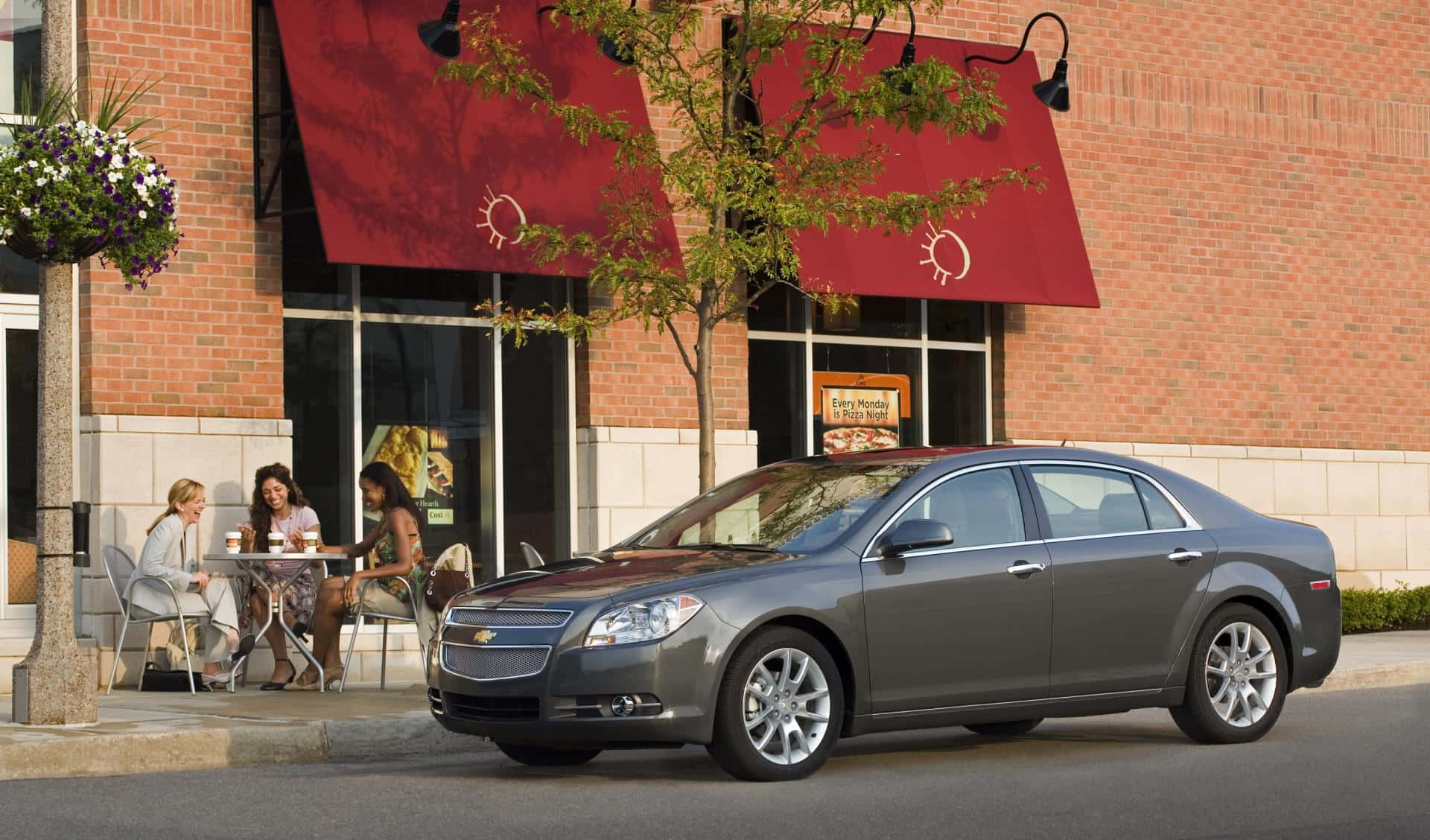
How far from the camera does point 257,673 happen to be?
47.8 feet

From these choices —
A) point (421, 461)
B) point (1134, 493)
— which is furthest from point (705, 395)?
point (1134, 493)

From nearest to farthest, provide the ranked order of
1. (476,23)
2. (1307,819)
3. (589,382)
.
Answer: (1307,819)
(476,23)
(589,382)

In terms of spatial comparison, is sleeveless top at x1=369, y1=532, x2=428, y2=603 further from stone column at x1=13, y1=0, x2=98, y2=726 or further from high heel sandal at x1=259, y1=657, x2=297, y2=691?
stone column at x1=13, y1=0, x2=98, y2=726

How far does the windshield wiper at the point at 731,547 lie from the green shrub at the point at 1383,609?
35.3 ft

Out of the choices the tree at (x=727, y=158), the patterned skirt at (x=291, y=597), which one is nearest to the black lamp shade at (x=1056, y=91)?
the tree at (x=727, y=158)

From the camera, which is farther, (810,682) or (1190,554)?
(1190,554)

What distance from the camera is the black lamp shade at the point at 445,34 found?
14.8 meters

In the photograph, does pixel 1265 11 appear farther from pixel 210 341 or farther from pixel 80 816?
pixel 80 816

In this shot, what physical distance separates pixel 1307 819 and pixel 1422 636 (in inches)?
439

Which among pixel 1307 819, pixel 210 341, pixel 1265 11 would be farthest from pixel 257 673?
pixel 1265 11

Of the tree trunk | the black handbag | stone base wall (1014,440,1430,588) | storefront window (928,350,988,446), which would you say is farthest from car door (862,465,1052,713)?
stone base wall (1014,440,1430,588)

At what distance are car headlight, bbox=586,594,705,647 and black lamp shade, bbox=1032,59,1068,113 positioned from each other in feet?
32.4

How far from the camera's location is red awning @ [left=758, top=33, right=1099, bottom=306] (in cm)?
1661

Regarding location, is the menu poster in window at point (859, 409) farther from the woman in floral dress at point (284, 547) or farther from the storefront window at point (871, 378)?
the woman in floral dress at point (284, 547)
